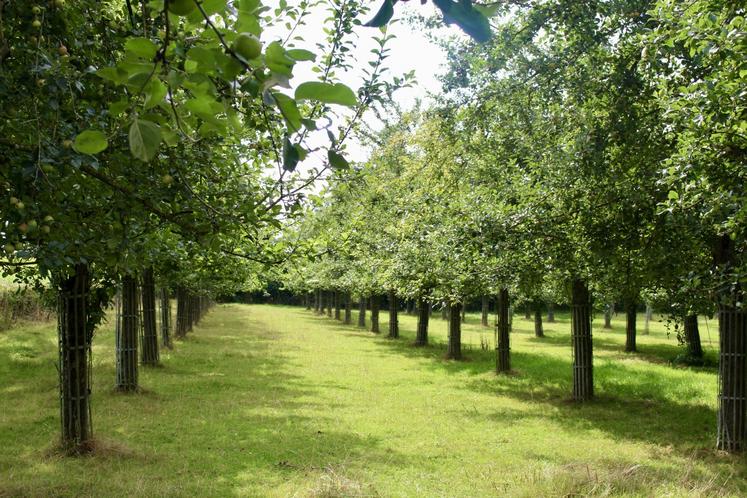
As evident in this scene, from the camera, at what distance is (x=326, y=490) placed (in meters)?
6.41

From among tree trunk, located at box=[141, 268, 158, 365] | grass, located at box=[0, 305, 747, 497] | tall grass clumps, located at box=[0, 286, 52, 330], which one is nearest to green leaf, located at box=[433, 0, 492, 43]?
grass, located at box=[0, 305, 747, 497]

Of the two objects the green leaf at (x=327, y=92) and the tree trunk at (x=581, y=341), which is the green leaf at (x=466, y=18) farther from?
the tree trunk at (x=581, y=341)

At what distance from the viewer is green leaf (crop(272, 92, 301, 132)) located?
51.3 inches

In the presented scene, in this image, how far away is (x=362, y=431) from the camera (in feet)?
33.3

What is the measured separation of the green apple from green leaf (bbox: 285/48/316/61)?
0.23ft

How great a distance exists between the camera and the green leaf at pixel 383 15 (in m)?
1.30

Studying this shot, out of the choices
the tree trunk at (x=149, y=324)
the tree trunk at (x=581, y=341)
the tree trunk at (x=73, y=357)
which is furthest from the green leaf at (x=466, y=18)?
the tree trunk at (x=149, y=324)

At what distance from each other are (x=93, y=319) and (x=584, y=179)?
7.41m

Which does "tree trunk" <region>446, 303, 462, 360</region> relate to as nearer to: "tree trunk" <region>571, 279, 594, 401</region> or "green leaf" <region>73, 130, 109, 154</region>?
"tree trunk" <region>571, 279, 594, 401</region>

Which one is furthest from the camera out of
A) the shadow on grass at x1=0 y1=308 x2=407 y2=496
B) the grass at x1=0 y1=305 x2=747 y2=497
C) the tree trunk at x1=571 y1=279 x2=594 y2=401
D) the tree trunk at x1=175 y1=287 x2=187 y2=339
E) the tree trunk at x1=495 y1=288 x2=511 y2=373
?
the tree trunk at x1=175 y1=287 x2=187 y2=339

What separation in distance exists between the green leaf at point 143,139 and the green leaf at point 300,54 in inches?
12.8

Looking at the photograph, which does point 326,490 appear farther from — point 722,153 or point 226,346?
point 226,346

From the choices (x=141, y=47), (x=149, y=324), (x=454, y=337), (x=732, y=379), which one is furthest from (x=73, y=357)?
(x=454, y=337)

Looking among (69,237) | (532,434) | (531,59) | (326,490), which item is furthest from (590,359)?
(69,237)
